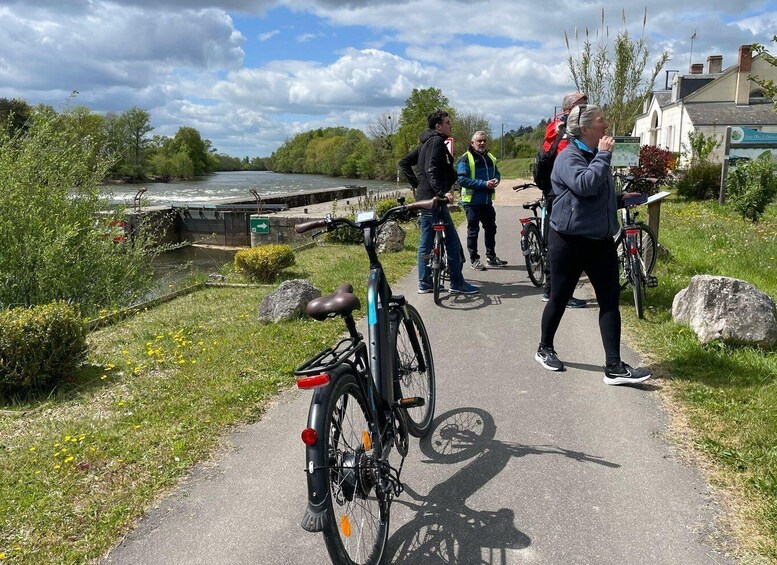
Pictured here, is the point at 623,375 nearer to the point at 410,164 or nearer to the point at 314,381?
the point at 314,381

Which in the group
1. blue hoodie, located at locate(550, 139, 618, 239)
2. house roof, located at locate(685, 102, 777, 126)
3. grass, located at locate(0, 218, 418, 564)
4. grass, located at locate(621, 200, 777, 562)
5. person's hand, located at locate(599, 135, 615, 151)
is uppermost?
house roof, located at locate(685, 102, 777, 126)

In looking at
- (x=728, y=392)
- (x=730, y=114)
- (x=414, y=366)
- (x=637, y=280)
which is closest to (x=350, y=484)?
(x=414, y=366)

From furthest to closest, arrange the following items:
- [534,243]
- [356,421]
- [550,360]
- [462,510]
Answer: [534,243] < [550,360] < [462,510] < [356,421]

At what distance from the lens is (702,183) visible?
65.7 feet

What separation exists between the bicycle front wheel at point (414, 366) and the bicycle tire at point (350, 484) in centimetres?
77

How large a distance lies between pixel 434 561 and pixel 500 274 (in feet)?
21.8

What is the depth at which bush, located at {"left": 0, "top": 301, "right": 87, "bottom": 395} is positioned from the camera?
5.08 meters

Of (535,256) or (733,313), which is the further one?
(535,256)

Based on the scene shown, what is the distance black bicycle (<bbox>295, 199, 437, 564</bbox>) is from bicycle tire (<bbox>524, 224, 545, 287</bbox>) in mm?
4619

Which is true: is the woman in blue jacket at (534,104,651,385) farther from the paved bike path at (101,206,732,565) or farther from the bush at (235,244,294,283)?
the bush at (235,244,294,283)

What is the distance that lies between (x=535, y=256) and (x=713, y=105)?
131ft

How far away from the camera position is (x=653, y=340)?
223 inches

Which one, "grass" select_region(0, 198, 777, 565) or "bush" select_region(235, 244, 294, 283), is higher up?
"bush" select_region(235, 244, 294, 283)

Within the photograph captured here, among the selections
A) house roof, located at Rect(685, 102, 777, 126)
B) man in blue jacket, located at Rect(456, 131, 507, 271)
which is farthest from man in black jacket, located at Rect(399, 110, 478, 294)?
house roof, located at Rect(685, 102, 777, 126)
